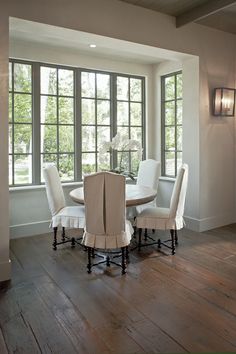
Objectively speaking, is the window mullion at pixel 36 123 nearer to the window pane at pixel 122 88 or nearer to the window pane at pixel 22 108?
the window pane at pixel 22 108

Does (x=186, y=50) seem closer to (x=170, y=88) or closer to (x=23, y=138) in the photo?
(x=170, y=88)

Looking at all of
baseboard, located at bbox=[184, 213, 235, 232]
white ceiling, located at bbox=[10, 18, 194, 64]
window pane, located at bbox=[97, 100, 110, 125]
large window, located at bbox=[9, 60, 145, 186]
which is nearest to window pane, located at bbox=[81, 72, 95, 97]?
large window, located at bbox=[9, 60, 145, 186]

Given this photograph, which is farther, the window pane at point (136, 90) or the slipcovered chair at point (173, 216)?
the window pane at point (136, 90)

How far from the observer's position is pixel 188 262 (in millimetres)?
3430

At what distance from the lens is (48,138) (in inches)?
183

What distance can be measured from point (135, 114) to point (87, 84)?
→ 3.44 feet

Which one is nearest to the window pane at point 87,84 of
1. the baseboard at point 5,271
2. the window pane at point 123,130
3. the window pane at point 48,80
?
the window pane at point 48,80

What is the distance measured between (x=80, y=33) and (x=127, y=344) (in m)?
3.12

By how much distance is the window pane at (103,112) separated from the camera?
5.08 m

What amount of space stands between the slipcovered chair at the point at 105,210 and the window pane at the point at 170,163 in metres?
2.49

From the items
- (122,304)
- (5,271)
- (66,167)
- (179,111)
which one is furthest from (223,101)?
(5,271)

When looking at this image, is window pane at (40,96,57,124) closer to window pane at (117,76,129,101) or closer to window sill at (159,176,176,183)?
window pane at (117,76,129,101)

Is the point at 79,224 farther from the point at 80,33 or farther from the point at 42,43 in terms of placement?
the point at 42,43

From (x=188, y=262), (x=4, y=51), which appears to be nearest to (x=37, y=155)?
(x=4, y=51)
